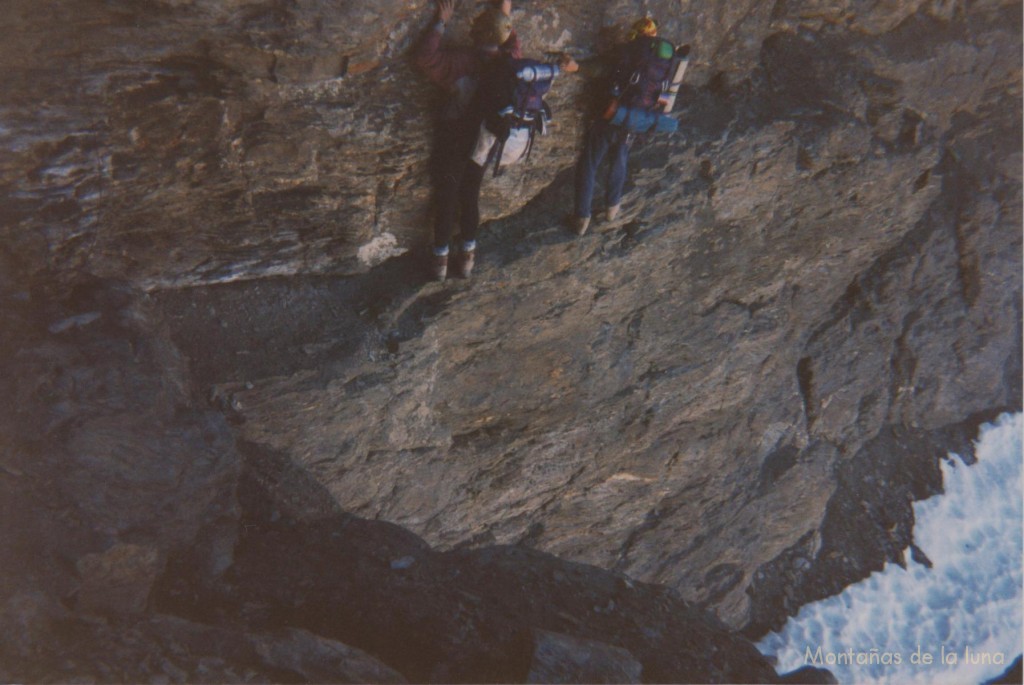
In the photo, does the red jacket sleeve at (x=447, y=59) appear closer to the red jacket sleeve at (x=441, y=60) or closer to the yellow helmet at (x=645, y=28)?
the red jacket sleeve at (x=441, y=60)

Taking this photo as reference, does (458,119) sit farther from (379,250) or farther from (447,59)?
(379,250)

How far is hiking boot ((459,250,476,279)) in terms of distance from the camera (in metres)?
6.36

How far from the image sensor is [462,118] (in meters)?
5.78

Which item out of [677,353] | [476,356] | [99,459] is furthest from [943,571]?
[99,459]

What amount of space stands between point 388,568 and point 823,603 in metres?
6.45

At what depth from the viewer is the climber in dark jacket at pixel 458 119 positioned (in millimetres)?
5434

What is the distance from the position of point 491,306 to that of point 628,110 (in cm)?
216

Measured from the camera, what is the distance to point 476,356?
22.8ft

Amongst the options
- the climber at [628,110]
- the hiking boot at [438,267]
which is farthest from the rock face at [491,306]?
the climber at [628,110]

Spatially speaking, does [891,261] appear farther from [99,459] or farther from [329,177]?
[99,459]

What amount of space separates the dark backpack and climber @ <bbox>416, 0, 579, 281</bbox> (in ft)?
1.56

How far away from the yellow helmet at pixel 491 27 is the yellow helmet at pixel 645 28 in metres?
1.28

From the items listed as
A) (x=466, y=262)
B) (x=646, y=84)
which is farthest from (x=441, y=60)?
(x=646, y=84)

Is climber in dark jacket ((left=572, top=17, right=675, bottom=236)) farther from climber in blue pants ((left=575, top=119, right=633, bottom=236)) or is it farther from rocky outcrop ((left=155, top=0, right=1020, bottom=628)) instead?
rocky outcrop ((left=155, top=0, right=1020, bottom=628))
